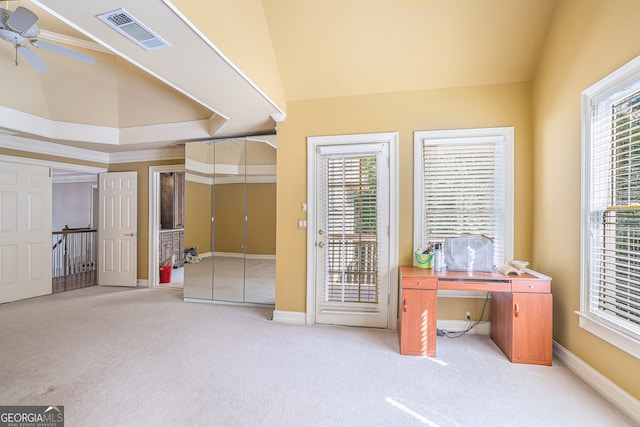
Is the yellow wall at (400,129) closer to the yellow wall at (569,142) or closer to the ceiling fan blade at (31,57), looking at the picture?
the yellow wall at (569,142)

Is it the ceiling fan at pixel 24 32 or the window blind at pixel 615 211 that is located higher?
the ceiling fan at pixel 24 32

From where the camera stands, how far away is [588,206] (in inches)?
84.7

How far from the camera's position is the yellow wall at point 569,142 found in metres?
1.87

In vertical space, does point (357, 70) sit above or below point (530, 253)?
above

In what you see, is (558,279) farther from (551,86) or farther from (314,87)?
Result: (314,87)

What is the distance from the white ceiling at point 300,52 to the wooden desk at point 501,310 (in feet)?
6.71

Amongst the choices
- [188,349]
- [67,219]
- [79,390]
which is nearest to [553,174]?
[188,349]

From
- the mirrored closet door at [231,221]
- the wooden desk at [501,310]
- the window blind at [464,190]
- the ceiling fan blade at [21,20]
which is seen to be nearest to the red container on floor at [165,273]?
the mirrored closet door at [231,221]

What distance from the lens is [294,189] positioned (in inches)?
137

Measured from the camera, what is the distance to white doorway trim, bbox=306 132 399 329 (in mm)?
3176

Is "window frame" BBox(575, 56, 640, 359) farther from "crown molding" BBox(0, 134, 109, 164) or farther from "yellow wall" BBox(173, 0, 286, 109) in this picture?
"crown molding" BBox(0, 134, 109, 164)

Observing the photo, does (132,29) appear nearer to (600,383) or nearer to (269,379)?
(269,379)

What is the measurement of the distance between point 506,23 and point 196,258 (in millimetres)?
4681

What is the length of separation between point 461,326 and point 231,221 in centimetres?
325
